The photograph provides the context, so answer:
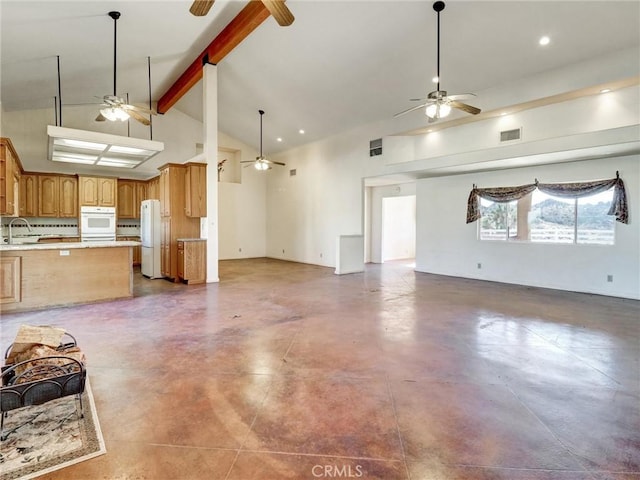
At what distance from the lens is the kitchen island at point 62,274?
459cm

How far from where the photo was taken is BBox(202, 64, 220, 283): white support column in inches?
272

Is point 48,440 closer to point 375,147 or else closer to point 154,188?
point 154,188

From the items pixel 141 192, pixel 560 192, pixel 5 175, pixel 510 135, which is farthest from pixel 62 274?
pixel 560 192

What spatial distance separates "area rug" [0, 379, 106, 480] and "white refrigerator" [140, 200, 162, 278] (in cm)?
572

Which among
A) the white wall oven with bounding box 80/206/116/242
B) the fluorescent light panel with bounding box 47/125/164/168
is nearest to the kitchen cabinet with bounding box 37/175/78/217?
the white wall oven with bounding box 80/206/116/242

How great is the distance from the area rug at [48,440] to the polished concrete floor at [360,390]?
9 cm

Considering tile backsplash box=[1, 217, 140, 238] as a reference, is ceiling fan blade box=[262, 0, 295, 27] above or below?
above

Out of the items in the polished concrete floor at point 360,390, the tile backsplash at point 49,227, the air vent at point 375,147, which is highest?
the air vent at point 375,147

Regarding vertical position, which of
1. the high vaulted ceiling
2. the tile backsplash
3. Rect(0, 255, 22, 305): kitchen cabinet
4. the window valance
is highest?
the high vaulted ceiling

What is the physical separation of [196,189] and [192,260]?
159 centimetres

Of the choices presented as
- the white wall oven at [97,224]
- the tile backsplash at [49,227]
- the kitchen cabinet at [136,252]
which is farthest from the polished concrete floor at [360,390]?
the tile backsplash at [49,227]

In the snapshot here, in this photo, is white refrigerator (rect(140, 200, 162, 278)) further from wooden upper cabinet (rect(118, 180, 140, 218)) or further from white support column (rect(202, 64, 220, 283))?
wooden upper cabinet (rect(118, 180, 140, 218))

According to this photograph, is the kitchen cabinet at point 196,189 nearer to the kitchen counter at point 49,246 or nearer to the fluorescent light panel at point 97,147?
the fluorescent light panel at point 97,147

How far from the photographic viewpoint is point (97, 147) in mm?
6250
